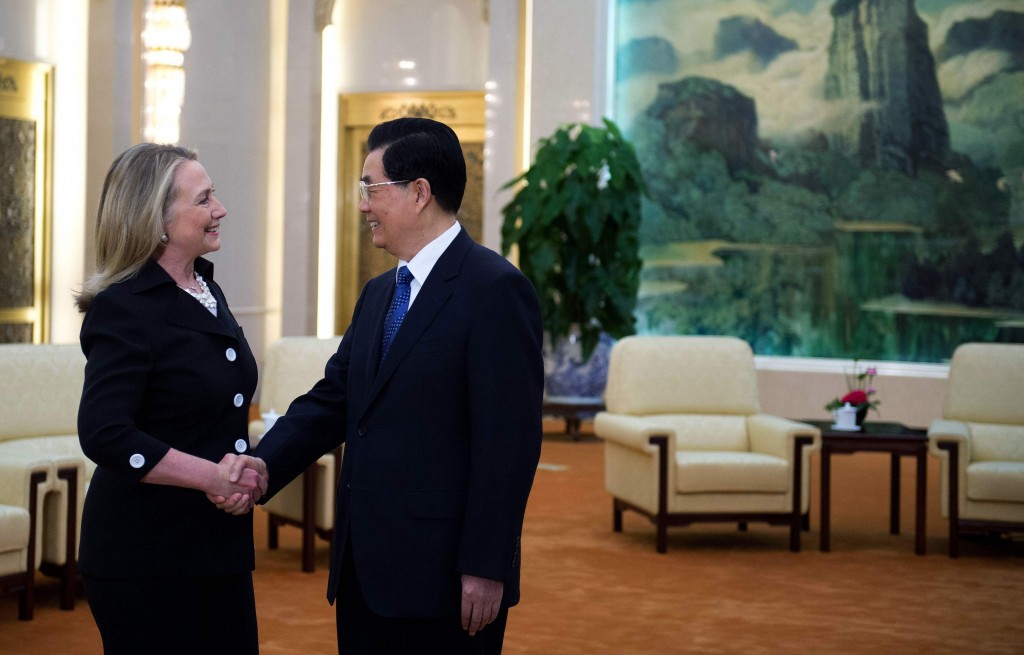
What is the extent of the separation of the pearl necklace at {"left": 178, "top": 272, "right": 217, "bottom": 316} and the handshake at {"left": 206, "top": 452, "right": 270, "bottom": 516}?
0.30 metres

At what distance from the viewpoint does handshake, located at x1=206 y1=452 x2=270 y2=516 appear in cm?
233

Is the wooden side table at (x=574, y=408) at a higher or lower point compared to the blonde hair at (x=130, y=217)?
lower

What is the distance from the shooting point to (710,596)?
532 cm

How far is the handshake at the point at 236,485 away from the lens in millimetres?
2334

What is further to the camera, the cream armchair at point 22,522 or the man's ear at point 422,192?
the cream armchair at point 22,522

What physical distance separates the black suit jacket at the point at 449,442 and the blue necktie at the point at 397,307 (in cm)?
7

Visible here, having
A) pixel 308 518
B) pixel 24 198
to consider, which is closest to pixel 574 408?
pixel 24 198

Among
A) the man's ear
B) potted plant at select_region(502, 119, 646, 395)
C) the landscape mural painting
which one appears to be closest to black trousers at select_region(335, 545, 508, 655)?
the man's ear

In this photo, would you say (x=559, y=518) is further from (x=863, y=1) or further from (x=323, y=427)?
(x=863, y=1)

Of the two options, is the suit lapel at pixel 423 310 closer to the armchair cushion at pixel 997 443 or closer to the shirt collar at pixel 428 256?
the shirt collar at pixel 428 256

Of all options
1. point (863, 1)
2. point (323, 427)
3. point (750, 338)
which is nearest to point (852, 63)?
point (863, 1)

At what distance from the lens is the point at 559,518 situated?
6.98 metres

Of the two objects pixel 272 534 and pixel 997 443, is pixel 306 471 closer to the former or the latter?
pixel 272 534

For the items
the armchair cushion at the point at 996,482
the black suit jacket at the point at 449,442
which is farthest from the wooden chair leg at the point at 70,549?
the armchair cushion at the point at 996,482
